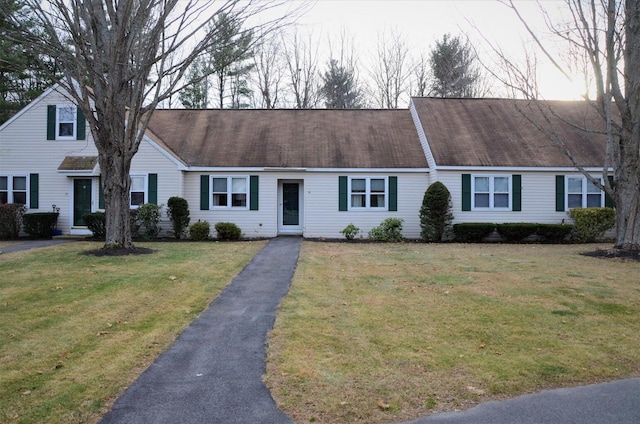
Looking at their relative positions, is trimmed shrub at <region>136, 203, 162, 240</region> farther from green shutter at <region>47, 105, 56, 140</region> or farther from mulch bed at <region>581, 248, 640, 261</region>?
mulch bed at <region>581, 248, 640, 261</region>

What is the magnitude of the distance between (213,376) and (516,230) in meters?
14.9

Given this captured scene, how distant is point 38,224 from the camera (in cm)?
1714

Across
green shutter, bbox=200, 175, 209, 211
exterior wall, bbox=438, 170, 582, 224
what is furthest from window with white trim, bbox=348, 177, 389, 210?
green shutter, bbox=200, 175, 209, 211

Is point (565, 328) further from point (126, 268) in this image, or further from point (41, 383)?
point (126, 268)

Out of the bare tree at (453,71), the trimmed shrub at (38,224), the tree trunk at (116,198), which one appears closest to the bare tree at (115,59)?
the tree trunk at (116,198)

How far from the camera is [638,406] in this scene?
4.13 m

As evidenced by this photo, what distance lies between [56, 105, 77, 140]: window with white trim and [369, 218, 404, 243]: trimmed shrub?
39.5 ft

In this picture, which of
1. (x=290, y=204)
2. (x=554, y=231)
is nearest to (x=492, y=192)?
(x=554, y=231)

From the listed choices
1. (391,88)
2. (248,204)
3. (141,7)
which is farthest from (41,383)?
(391,88)

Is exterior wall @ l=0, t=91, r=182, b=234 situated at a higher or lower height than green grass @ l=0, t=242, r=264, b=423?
higher

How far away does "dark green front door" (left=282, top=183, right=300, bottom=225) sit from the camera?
62.0ft

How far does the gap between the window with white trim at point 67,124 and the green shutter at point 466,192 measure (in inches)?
588

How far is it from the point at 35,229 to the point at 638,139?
19699 mm

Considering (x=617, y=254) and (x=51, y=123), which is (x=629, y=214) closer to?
(x=617, y=254)
